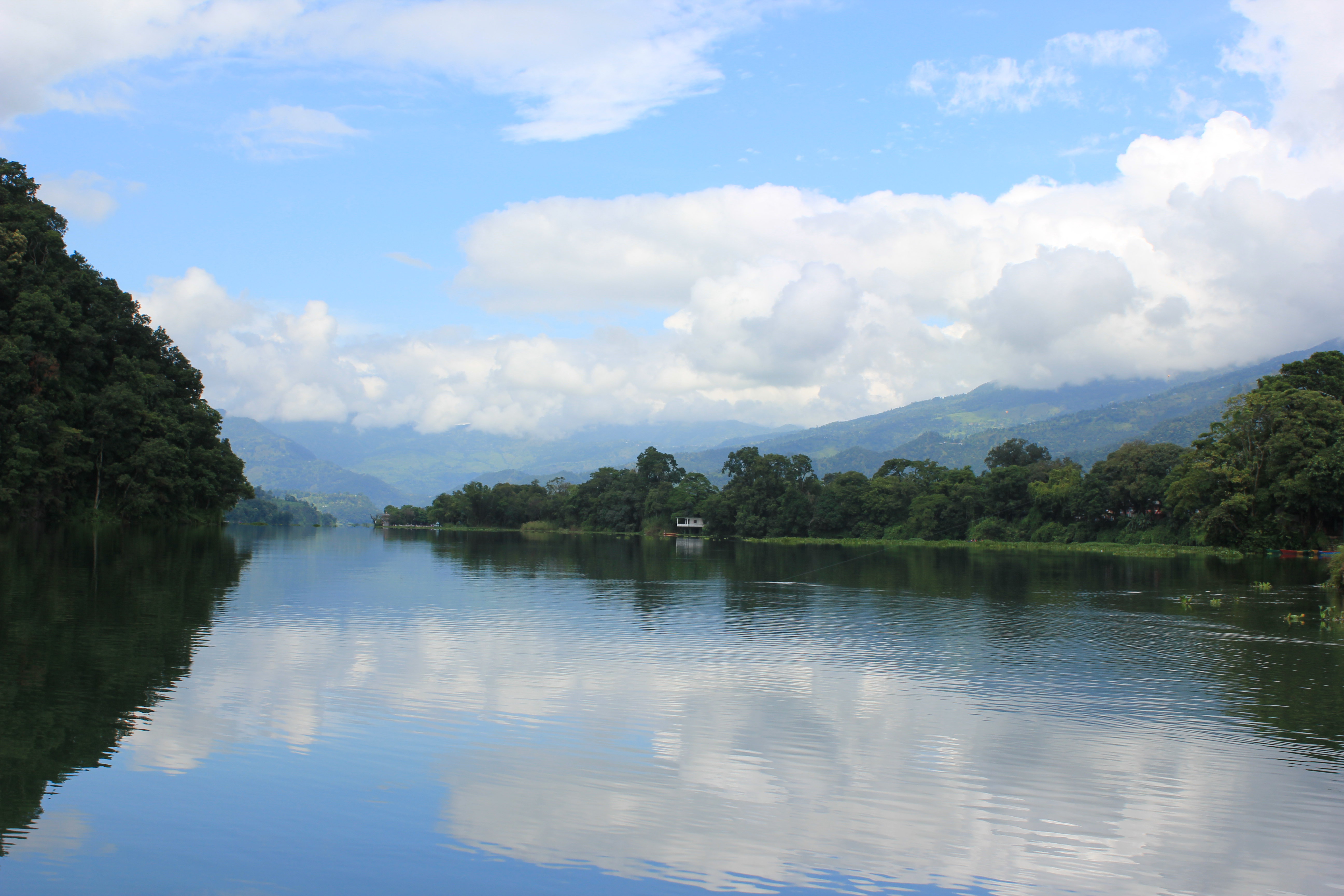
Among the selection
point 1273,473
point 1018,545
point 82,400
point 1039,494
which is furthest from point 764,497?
point 82,400

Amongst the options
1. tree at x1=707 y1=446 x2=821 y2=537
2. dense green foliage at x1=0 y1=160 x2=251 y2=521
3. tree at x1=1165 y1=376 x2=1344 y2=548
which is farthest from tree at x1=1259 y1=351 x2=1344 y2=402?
dense green foliage at x1=0 y1=160 x2=251 y2=521

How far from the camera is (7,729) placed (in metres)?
11.2

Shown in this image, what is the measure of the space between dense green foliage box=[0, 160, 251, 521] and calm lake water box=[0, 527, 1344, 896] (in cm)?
4437

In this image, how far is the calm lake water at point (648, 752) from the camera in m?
8.16

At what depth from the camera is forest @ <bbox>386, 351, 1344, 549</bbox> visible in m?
66.1

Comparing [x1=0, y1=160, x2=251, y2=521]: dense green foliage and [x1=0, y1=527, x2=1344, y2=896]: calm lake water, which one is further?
[x1=0, y1=160, x2=251, y2=521]: dense green foliage

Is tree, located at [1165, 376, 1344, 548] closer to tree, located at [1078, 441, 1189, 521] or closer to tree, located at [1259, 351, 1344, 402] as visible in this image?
tree, located at [1259, 351, 1344, 402]

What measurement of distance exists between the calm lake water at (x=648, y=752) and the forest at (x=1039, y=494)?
4727 centimetres

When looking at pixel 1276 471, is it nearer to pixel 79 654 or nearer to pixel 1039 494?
pixel 1039 494

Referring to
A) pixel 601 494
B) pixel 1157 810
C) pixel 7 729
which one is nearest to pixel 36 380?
pixel 7 729

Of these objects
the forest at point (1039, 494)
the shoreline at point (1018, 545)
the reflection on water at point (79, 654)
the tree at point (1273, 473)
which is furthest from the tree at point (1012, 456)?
the reflection on water at point (79, 654)

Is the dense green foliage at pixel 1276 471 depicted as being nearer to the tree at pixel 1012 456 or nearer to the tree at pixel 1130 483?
the tree at pixel 1130 483

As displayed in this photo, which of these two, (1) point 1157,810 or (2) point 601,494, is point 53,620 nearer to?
(1) point 1157,810

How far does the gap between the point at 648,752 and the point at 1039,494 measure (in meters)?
98.9
